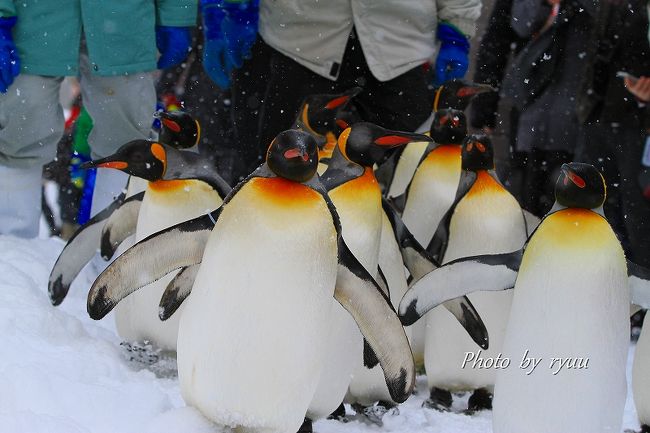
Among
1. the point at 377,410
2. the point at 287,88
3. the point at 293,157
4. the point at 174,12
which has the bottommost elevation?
the point at 377,410

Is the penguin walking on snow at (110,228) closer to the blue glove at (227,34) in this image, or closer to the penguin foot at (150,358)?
the penguin foot at (150,358)

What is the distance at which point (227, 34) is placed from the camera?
375cm

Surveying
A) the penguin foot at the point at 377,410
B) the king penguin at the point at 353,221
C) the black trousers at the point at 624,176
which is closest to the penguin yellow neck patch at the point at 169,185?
the king penguin at the point at 353,221

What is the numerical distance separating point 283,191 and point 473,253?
0.97 meters

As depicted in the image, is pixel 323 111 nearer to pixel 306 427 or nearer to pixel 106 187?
pixel 106 187

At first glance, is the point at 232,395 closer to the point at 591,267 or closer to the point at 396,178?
the point at 591,267

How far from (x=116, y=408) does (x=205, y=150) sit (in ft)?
9.71

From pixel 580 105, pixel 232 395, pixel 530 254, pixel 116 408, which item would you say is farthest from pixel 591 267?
pixel 580 105

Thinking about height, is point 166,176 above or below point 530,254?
below

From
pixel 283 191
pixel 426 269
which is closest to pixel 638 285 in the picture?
pixel 426 269

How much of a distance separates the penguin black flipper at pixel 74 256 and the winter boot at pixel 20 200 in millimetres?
544

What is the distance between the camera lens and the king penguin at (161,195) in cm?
282

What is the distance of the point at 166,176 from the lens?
2.88 metres

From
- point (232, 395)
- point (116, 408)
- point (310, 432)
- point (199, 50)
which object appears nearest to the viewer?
point (232, 395)
